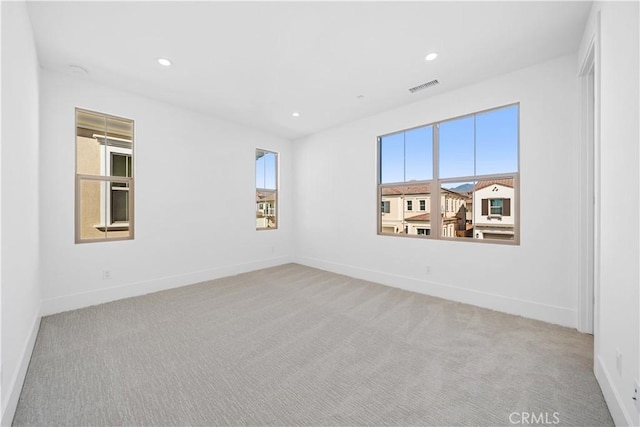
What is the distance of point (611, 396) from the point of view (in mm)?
1531

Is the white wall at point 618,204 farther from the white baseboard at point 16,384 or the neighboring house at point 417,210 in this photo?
the white baseboard at point 16,384

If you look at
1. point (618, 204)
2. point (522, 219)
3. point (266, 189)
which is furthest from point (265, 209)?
point (618, 204)

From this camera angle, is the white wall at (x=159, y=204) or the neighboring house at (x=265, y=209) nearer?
the white wall at (x=159, y=204)

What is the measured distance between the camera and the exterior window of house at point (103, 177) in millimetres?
3258

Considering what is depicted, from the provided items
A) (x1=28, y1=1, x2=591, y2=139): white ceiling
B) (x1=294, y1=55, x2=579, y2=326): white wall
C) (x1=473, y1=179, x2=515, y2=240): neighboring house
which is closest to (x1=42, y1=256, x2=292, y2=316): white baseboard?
(x1=294, y1=55, x2=579, y2=326): white wall

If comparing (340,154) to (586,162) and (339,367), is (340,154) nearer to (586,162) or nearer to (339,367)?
(586,162)

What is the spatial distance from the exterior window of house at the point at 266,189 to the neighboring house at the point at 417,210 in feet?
7.97

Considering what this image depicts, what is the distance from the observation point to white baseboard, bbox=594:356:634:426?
136 centimetres

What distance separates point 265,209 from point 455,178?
362 cm

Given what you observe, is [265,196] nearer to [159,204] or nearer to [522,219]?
[159,204]

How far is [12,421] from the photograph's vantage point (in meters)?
1.47

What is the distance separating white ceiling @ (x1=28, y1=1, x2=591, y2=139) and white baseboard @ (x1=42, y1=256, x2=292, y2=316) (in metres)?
2.70

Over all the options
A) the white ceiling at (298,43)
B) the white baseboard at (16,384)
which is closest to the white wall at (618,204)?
the white ceiling at (298,43)

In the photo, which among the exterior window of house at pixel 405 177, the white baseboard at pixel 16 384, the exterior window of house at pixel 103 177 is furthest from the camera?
the exterior window of house at pixel 405 177
